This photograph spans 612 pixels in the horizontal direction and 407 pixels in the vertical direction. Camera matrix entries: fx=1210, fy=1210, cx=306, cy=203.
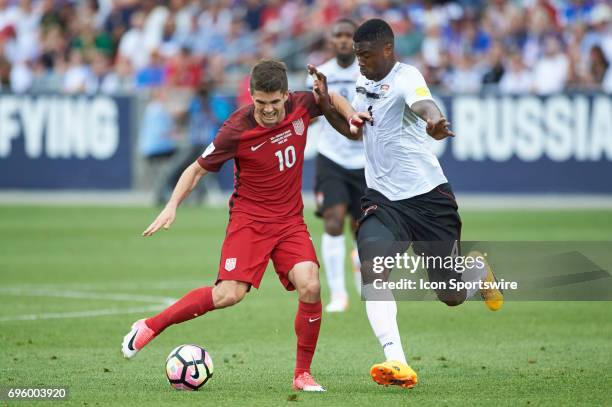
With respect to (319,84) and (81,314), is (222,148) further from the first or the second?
(81,314)

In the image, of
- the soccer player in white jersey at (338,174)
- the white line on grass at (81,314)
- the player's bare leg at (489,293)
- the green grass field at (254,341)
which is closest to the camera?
the green grass field at (254,341)

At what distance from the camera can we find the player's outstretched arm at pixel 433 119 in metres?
7.92

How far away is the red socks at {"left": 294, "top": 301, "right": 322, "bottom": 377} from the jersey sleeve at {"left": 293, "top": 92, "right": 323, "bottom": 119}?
141 centimetres

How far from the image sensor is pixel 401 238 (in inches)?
342

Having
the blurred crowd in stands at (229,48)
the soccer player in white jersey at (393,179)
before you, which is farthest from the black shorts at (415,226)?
the blurred crowd in stands at (229,48)

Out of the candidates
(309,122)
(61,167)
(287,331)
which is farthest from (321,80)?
(61,167)

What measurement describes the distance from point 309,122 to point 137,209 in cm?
1528

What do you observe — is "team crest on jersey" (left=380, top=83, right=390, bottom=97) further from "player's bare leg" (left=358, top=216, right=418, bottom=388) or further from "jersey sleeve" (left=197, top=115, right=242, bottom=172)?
"jersey sleeve" (left=197, top=115, right=242, bottom=172)

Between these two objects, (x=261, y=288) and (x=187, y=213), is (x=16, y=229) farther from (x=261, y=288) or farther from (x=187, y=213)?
(x=261, y=288)

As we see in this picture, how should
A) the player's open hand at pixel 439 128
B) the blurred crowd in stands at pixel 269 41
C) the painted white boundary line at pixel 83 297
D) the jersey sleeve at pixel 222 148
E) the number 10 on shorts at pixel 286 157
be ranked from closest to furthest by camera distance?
the player's open hand at pixel 439 128 < the jersey sleeve at pixel 222 148 < the number 10 on shorts at pixel 286 157 < the painted white boundary line at pixel 83 297 < the blurred crowd in stands at pixel 269 41

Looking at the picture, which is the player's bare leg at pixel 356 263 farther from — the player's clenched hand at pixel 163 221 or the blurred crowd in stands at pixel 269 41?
the blurred crowd in stands at pixel 269 41

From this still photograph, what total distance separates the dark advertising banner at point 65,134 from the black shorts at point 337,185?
536 inches

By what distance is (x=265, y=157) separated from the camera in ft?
28.3

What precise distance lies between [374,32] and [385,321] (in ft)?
6.67
